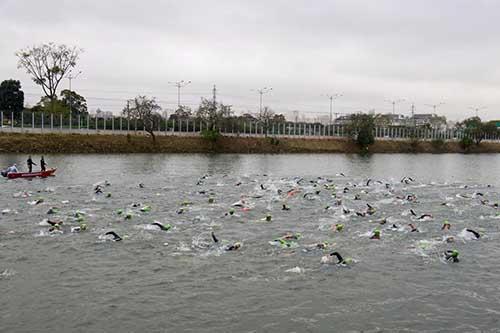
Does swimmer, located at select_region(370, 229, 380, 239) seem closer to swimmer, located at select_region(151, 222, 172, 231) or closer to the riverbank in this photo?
swimmer, located at select_region(151, 222, 172, 231)

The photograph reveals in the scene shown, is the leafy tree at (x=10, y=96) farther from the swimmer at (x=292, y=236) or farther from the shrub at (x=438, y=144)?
the shrub at (x=438, y=144)

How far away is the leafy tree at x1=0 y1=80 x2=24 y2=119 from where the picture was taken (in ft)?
299

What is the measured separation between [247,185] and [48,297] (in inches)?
1022

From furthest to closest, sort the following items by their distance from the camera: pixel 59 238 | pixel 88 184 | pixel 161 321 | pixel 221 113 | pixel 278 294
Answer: pixel 221 113 < pixel 88 184 < pixel 59 238 < pixel 278 294 < pixel 161 321

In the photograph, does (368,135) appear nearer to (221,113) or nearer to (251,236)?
(221,113)

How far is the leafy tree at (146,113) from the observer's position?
289ft

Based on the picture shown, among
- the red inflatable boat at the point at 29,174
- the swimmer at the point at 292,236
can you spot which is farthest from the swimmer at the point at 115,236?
the red inflatable boat at the point at 29,174

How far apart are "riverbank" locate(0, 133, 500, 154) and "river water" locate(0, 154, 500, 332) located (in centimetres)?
4608

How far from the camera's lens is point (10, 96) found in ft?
299

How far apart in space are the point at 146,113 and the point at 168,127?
8.80 metres

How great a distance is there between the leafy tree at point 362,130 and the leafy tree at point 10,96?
68.0 metres

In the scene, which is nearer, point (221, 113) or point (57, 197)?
point (57, 197)

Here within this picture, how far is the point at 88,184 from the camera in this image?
36688mm

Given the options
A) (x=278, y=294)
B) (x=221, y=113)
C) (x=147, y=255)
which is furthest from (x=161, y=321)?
(x=221, y=113)
